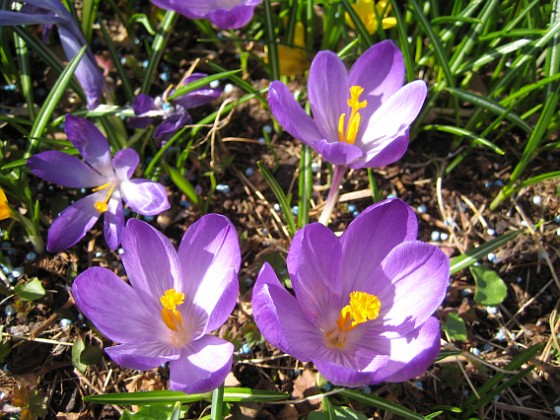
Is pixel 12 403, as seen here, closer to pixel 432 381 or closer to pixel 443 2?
pixel 432 381

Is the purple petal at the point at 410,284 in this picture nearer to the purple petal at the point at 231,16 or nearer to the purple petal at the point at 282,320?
the purple petal at the point at 282,320

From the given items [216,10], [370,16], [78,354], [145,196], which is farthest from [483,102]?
[78,354]

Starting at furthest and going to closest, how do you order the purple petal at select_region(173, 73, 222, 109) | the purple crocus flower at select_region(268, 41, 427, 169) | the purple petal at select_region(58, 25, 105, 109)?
the purple petal at select_region(173, 73, 222, 109)
the purple petal at select_region(58, 25, 105, 109)
the purple crocus flower at select_region(268, 41, 427, 169)

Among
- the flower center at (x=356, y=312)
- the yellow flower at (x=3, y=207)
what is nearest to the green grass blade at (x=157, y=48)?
the yellow flower at (x=3, y=207)

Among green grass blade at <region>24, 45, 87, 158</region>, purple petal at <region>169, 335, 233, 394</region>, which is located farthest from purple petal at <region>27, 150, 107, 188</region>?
purple petal at <region>169, 335, 233, 394</region>

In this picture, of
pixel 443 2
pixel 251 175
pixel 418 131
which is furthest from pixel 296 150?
pixel 443 2

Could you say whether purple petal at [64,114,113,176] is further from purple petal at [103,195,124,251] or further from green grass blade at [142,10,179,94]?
green grass blade at [142,10,179,94]
